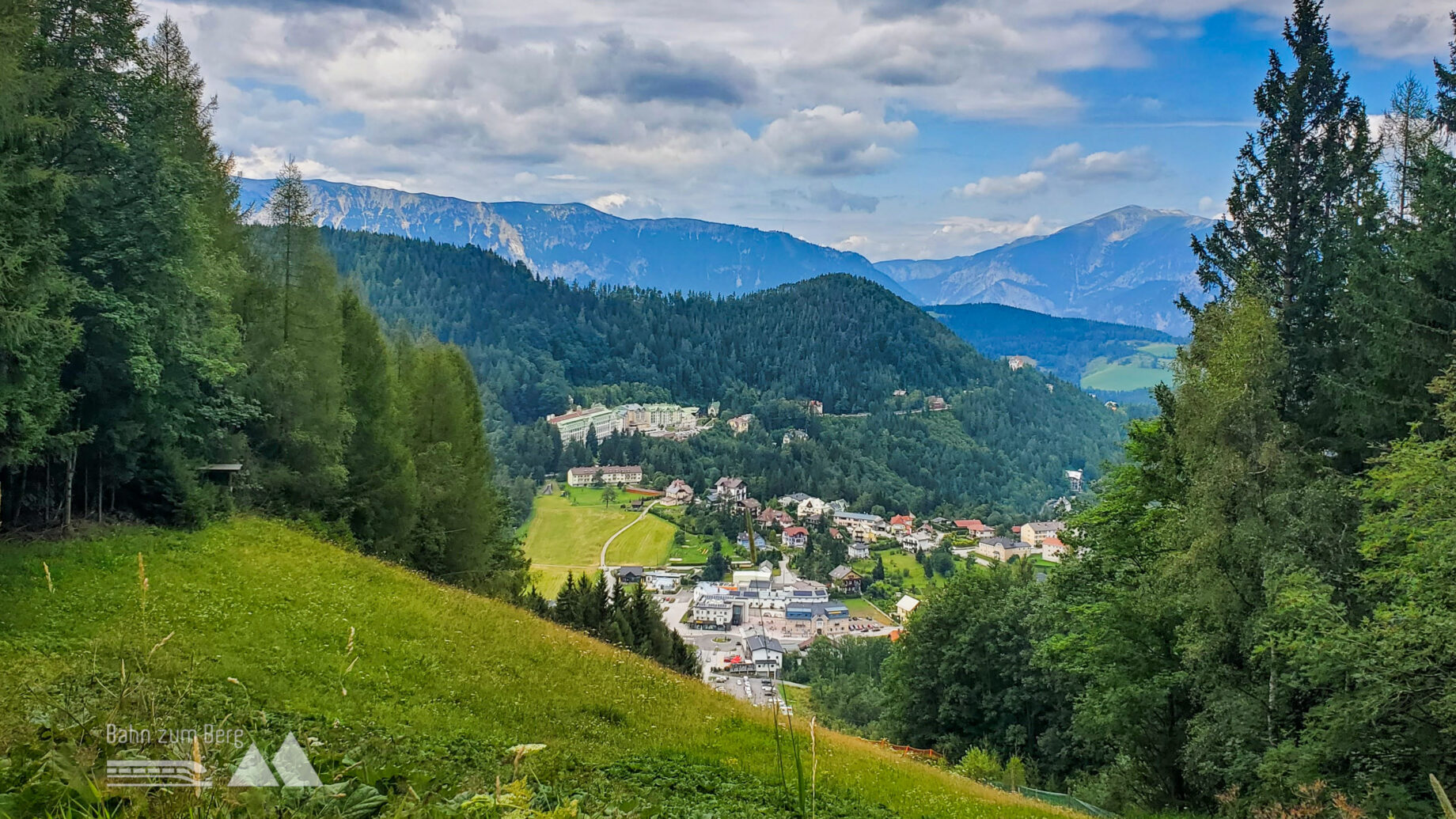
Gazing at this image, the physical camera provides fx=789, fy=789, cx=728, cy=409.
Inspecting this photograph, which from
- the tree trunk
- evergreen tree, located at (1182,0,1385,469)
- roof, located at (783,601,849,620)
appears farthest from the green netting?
roof, located at (783,601,849,620)

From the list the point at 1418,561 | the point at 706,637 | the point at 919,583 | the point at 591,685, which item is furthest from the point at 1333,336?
the point at 919,583

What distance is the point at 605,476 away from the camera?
143 m

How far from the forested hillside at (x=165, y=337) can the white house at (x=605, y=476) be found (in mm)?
110229

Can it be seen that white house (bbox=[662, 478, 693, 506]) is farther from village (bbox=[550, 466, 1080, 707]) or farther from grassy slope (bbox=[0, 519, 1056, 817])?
grassy slope (bbox=[0, 519, 1056, 817])

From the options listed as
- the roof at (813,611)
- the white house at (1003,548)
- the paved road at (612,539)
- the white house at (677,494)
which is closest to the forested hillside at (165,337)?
the roof at (813,611)

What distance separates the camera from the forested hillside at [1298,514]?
12.1 m

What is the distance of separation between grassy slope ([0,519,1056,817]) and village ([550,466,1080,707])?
123 ft

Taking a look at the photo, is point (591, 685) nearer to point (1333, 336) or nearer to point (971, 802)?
point (971, 802)

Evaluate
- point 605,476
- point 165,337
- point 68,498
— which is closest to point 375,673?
point 68,498

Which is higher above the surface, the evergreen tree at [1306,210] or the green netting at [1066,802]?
the evergreen tree at [1306,210]

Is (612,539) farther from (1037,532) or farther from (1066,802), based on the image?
(1066,802)

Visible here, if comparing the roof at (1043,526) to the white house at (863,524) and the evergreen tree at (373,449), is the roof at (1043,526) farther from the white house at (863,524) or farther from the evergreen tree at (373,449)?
the evergreen tree at (373,449)

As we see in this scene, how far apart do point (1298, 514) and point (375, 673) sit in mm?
16346

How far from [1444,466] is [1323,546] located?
287 cm
